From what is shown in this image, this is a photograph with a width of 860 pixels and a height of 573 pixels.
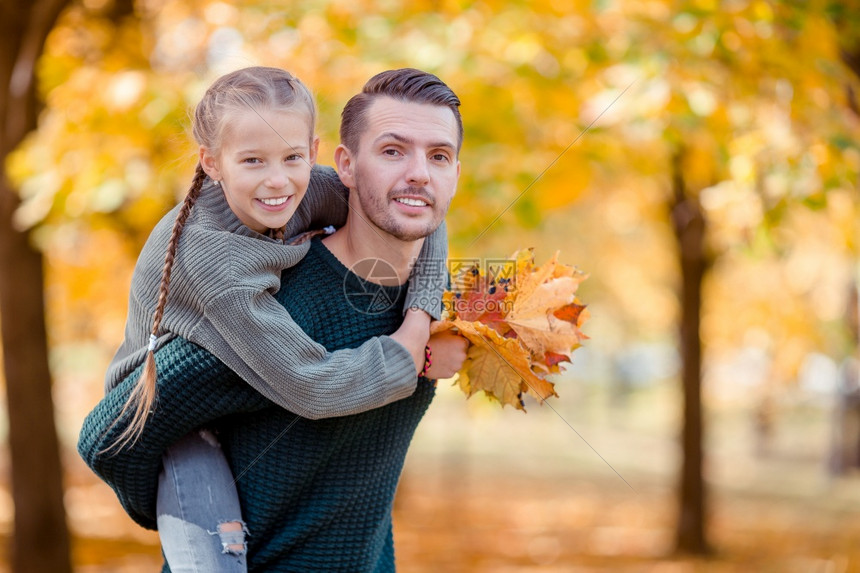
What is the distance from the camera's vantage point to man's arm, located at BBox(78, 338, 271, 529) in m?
1.76

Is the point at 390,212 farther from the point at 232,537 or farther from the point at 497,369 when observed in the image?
the point at 232,537

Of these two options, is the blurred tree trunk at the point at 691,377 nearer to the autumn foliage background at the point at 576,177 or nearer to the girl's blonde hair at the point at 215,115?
the autumn foliage background at the point at 576,177

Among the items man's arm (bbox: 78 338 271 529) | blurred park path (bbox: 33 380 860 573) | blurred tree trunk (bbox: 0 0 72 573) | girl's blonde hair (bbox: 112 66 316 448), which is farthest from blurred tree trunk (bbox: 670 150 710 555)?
man's arm (bbox: 78 338 271 529)

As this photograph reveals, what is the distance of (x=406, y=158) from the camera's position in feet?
5.98

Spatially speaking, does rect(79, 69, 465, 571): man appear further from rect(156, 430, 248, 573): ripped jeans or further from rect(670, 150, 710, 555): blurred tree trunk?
rect(670, 150, 710, 555): blurred tree trunk

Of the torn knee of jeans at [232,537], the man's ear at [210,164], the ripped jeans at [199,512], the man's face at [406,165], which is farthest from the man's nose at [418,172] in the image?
the torn knee of jeans at [232,537]

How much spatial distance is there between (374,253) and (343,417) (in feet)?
1.17

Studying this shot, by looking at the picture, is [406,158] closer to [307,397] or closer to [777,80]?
[307,397]

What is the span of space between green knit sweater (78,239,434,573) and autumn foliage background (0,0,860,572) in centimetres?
40

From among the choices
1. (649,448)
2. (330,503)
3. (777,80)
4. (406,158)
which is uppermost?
(777,80)

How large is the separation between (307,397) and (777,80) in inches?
127

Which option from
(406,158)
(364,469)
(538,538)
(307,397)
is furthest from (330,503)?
(538,538)

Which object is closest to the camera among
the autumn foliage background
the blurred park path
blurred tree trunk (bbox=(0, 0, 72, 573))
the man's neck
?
the man's neck

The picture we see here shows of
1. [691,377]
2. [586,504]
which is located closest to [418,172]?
[691,377]
